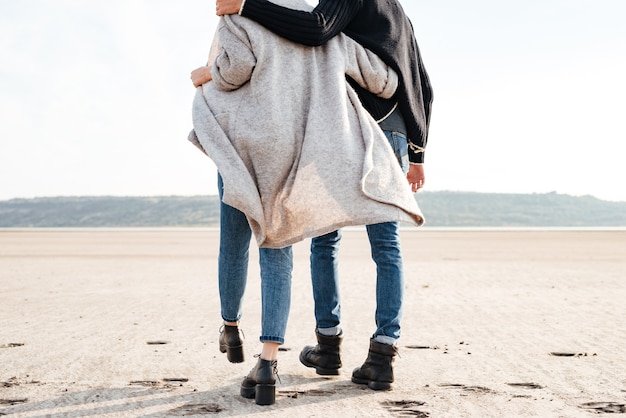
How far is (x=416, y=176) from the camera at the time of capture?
3.33m

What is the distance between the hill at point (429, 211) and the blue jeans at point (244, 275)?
63864 mm

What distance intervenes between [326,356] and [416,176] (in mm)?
1039

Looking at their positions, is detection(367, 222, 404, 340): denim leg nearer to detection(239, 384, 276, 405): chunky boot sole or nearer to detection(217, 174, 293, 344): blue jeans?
detection(217, 174, 293, 344): blue jeans

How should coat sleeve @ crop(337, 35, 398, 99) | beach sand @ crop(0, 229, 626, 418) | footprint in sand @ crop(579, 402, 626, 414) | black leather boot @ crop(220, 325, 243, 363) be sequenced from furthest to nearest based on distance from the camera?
black leather boot @ crop(220, 325, 243, 363), coat sleeve @ crop(337, 35, 398, 99), beach sand @ crop(0, 229, 626, 418), footprint in sand @ crop(579, 402, 626, 414)

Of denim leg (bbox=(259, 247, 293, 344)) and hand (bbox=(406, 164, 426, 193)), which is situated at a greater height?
hand (bbox=(406, 164, 426, 193))

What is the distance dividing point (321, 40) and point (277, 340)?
1.29m

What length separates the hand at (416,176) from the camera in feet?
10.8

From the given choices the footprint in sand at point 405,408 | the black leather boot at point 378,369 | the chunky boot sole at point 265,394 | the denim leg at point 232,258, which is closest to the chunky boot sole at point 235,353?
the denim leg at point 232,258

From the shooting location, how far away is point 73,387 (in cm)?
289

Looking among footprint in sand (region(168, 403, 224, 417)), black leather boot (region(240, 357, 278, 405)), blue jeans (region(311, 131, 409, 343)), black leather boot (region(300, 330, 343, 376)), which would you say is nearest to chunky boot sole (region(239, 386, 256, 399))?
black leather boot (region(240, 357, 278, 405))

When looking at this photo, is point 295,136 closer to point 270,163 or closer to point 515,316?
point 270,163

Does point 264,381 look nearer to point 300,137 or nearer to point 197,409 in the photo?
point 197,409

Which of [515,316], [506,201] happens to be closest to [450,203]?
[506,201]

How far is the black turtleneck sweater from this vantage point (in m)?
2.63
